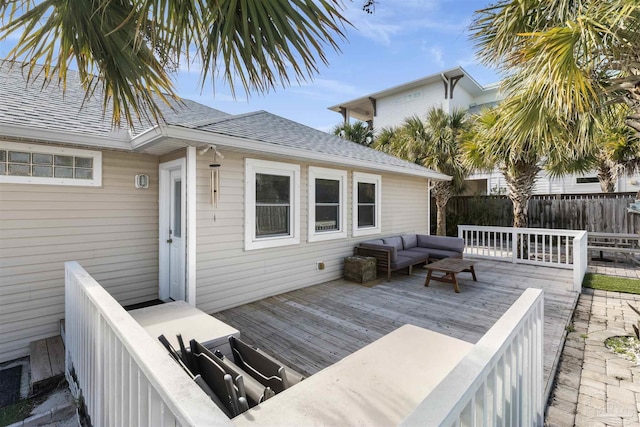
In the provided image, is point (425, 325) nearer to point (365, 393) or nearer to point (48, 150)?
point (365, 393)

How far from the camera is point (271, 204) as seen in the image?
5602mm

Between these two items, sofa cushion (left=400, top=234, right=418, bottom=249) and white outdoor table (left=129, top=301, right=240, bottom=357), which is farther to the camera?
sofa cushion (left=400, top=234, right=418, bottom=249)

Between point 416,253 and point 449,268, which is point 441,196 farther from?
point 449,268

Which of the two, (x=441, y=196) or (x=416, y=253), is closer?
(x=416, y=253)

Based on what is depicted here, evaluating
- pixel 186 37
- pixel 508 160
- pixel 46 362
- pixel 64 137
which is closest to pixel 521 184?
pixel 508 160

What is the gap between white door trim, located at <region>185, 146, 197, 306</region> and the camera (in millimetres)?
4461

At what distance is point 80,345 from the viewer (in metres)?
2.63

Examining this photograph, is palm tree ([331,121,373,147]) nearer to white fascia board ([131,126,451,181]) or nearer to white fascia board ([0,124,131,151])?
white fascia board ([131,126,451,181])

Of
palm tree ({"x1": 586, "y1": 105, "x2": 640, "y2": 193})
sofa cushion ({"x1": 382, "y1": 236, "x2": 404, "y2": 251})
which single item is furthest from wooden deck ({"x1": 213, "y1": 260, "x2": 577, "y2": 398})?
palm tree ({"x1": 586, "y1": 105, "x2": 640, "y2": 193})

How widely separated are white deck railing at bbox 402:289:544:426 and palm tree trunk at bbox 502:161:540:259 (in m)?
7.59

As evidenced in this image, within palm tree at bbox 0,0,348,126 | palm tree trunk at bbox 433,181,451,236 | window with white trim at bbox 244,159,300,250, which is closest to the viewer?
palm tree at bbox 0,0,348,126

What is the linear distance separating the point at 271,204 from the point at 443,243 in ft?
16.0

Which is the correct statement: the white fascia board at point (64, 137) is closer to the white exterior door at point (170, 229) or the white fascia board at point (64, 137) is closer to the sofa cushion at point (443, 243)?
the white exterior door at point (170, 229)

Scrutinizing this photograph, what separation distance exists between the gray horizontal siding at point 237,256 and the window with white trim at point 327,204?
0.15 m
